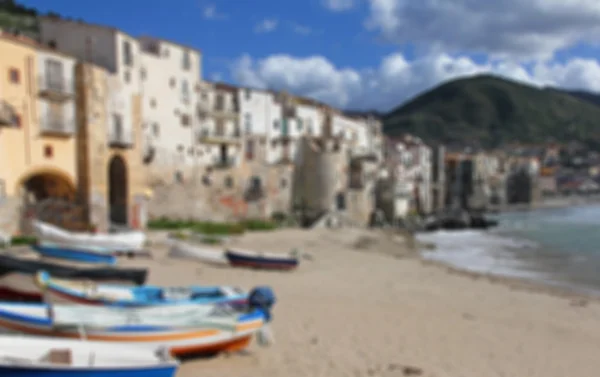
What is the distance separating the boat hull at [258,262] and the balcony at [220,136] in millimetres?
21220

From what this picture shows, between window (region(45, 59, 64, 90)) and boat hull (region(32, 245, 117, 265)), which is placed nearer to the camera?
boat hull (region(32, 245, 117, 265))

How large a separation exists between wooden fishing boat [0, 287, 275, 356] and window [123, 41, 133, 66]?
26133mm

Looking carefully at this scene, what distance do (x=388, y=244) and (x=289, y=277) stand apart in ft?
66.8

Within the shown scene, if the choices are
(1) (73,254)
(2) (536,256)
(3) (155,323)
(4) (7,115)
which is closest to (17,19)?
(4) (7,115)

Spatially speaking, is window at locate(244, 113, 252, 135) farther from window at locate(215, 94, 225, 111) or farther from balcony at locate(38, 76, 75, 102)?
balcony at locate(38, 76, 75, 102)

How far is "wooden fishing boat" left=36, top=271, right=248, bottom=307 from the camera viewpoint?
8.88 meters

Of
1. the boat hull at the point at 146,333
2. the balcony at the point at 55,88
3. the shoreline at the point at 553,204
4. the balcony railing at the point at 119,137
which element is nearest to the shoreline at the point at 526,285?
the boat hull at the point at 146,333

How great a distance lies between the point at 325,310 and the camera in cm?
1284

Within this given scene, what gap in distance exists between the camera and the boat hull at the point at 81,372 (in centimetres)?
520

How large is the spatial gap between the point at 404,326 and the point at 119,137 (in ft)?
74.8

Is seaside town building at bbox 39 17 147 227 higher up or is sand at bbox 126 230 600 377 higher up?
seaside town building at bbox 39 17 147 227

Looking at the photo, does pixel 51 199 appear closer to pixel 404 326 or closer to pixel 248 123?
pixel 404 326

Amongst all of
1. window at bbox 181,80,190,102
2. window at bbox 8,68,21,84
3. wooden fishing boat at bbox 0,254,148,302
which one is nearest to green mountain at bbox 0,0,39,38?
window at bbox 181,80,190,102

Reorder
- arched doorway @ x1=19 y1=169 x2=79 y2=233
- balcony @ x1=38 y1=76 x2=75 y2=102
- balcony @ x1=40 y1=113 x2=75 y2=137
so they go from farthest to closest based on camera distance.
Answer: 1. arched doorway @ x1=19 y1=169 x2=79 y2=233
2. balcony @ x1=40 y1=113 x2=75 y2=137
3. balcony @ x1=38 y1=76 x2=75 y2=102
